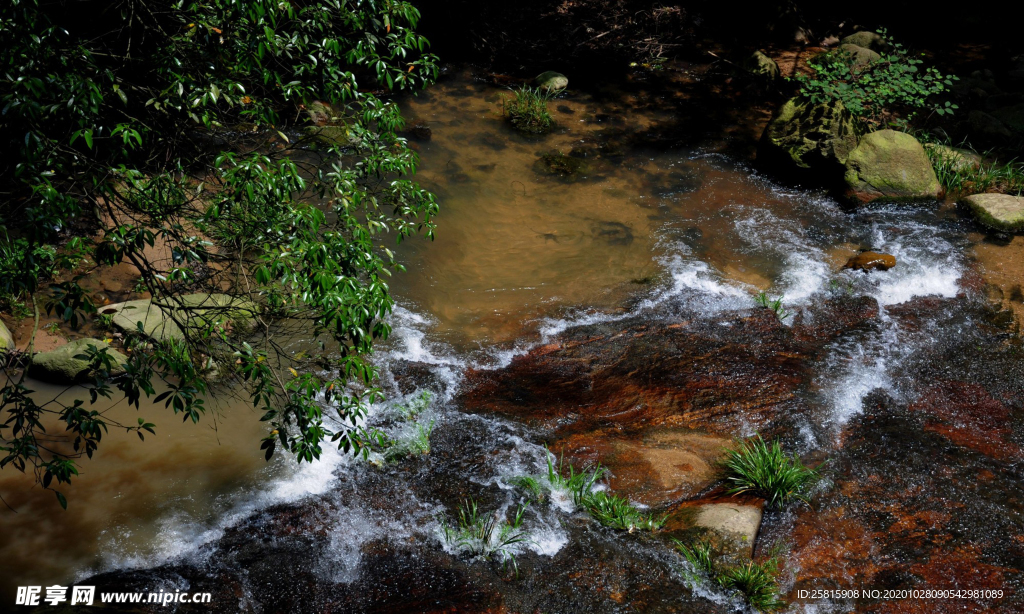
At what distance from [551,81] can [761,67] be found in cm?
370

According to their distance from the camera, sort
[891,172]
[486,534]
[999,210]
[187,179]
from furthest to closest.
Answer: [891,172]
[999,210]
[486,534]
[187,179]

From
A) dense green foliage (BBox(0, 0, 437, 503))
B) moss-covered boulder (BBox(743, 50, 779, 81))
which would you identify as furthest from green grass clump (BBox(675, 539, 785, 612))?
moss-covered boulder (BBox(743, 50, 779, 81))

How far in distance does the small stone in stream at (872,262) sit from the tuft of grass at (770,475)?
3.39m

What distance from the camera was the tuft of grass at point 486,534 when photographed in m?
4.28

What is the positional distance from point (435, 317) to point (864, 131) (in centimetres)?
645

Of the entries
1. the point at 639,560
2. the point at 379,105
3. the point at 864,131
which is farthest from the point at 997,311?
the point at 379,105

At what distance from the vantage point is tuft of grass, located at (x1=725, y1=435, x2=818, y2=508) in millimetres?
4500

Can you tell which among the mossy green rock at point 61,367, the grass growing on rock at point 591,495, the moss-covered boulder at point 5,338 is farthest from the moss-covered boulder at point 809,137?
the moss-covered boulder at point 5,338

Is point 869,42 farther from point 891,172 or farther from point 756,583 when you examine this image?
point 756,583

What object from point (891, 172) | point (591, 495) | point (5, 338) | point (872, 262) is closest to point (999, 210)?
point (891, 172)

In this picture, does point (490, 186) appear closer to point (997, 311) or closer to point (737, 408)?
point (737, 408)

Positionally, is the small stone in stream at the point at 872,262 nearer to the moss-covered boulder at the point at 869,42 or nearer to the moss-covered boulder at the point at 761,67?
the moss-covered boulder at the point at 761,67

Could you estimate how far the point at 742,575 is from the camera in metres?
3.95

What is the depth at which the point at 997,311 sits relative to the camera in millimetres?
6539
